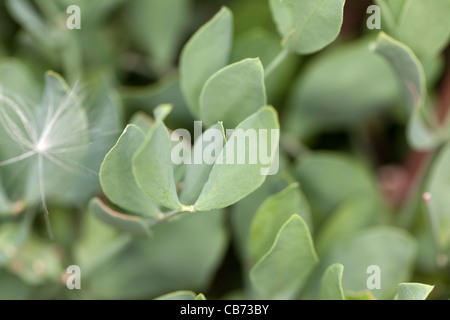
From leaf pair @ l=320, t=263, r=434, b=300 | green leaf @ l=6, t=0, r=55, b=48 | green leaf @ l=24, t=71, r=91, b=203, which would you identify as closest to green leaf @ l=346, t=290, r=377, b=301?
leaf pair @ l=320, t=263, r=434, b=300

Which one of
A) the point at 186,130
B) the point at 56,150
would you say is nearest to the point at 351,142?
the point at 186,130

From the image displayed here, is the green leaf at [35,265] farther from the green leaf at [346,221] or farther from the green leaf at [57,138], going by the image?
the green leaf at [346,221]

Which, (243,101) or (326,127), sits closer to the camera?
(243,101)

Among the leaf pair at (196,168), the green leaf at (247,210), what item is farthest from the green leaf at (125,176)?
the green leaf at (247,210)

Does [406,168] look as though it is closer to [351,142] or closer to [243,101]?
[351,142]

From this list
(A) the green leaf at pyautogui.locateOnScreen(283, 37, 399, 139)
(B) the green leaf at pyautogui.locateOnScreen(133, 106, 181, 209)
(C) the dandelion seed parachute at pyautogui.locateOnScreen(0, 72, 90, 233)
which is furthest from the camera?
(A) the green leaf at pyautogui.locateOnScreen(283, 37, 399, 139)

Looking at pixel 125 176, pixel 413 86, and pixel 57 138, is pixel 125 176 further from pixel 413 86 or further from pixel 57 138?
pixel 413 86

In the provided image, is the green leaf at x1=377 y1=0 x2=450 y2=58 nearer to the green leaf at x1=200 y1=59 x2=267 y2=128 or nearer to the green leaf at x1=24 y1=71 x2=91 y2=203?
the green leaf at x1=200 y1=59 x2=267 y2=128
